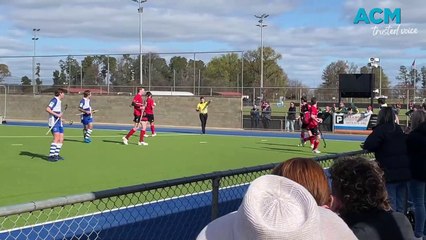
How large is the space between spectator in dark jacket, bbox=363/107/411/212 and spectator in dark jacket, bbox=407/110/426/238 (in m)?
0.15

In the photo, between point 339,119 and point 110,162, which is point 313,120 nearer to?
point 110,162

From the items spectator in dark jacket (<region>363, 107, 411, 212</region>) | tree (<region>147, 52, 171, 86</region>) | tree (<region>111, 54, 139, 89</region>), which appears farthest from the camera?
tree (<region>111, 54, 139, 89</region>)

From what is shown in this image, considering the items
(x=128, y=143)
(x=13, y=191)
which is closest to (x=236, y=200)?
(x=13, y=191)

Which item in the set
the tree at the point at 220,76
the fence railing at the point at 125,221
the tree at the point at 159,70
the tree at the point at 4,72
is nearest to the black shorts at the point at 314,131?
the fence railing at the point at 125,221

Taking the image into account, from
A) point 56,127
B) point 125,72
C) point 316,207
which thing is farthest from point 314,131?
point 125,72

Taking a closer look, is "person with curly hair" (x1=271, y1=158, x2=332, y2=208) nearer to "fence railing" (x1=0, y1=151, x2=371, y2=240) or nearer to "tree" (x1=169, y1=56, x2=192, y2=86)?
"fence railing" (x1=0, y1=151, x2=371, y2=240)

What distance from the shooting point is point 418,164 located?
23.1 feet

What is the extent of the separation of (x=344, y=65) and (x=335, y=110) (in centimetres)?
6081

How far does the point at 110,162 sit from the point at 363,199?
1226 centimetres

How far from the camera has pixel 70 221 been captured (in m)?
7.40

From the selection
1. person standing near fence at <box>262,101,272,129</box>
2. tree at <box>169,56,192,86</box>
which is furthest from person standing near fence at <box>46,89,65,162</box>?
tree at <box>169,56,192,86</box>

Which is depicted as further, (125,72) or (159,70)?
(125,72)

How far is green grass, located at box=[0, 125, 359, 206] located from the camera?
10.8 meters

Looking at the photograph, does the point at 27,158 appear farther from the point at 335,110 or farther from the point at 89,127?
the point at 335,110
